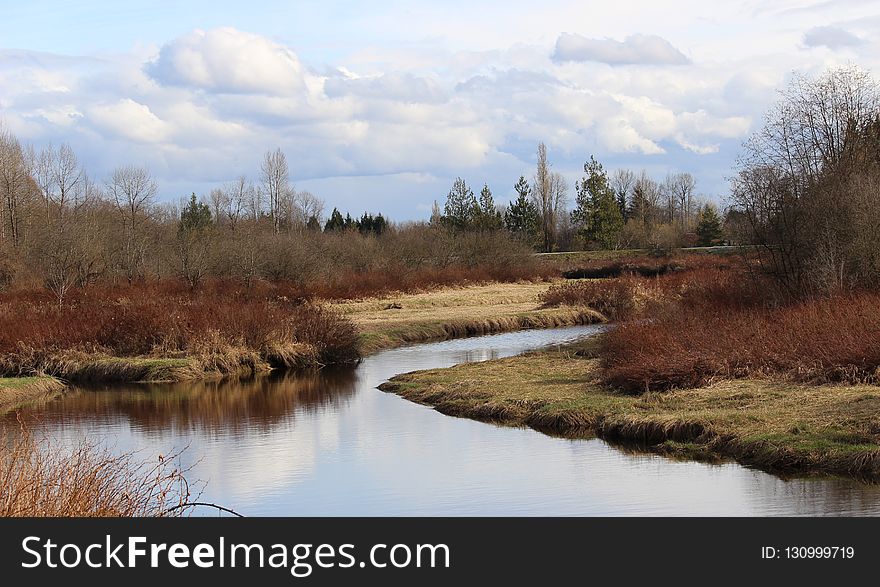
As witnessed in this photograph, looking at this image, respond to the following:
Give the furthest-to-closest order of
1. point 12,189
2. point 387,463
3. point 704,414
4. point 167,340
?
point 12,189 → point 167,340 → point 704,414 → point 387,463

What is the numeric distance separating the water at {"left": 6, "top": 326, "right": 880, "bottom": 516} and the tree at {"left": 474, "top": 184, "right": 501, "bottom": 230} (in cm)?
6107

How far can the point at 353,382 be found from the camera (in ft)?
94.2

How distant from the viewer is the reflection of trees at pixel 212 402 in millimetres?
23109

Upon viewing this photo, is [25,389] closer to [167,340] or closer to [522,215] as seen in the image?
[167,340]

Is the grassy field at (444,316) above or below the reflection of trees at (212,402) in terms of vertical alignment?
above

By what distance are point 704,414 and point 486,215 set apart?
7239cm

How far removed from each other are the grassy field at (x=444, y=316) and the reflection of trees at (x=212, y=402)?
711 cm

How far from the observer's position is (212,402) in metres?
26.0

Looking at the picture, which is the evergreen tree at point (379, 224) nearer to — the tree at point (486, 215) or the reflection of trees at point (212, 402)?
the tree at point (486, 215)

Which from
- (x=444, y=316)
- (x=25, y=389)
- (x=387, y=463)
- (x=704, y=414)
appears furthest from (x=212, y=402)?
(x=444, y=316)

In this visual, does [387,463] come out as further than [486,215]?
No
